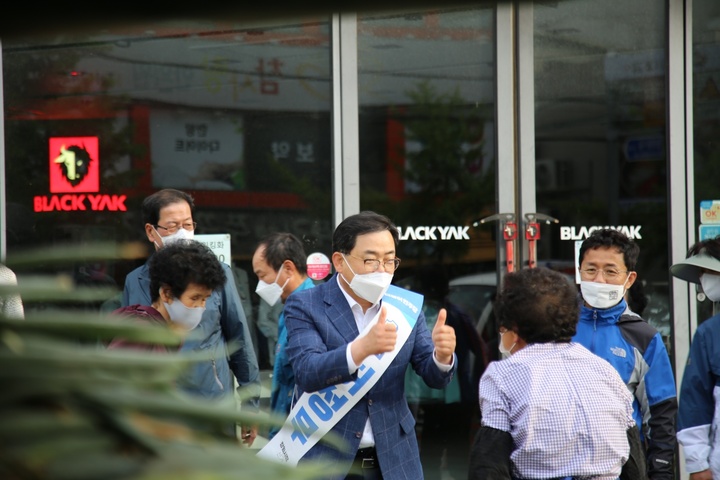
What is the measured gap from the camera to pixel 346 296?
11.7 feet

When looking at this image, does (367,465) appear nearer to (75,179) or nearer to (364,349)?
(364,349)

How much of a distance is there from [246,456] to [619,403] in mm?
2556

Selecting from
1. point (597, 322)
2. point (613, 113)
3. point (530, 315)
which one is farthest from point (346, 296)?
→ point (613, 113)

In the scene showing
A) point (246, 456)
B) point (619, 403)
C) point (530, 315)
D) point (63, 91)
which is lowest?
point (619, 403)

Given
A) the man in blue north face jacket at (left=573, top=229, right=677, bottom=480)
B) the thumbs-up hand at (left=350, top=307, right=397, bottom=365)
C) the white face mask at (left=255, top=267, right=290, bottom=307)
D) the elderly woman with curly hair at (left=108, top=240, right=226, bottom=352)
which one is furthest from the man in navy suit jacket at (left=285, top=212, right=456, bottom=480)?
the white face mask at (left=255, top=267, right=290, bottom=307)

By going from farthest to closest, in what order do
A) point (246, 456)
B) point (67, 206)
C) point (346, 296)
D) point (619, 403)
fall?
point (67, 206), point (346, 296), point (619, 403), point (246, 456)

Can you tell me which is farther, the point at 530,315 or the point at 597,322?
the point at 597,322

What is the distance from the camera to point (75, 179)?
5523mm

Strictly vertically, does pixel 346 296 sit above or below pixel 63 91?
below

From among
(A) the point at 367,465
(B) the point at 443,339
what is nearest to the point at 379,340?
(B) the point at 443,339

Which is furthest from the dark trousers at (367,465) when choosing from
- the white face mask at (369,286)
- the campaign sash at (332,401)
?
the white face mask at (369,286)

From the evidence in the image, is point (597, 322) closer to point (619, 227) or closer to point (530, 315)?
point (530, 315)

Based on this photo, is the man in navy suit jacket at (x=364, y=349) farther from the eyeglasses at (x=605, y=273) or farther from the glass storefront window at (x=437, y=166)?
the glass storefront window at (x=437, y=166)

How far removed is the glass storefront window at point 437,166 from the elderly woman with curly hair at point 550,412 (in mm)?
2642
